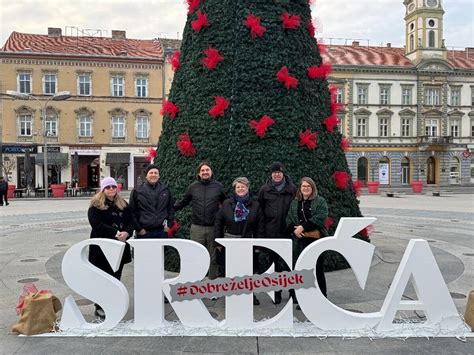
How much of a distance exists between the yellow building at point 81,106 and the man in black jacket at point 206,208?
31.8 meters

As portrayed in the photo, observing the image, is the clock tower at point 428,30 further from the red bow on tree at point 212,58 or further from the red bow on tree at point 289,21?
the red bow on tree at point 212,58

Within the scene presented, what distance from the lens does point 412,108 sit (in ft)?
145

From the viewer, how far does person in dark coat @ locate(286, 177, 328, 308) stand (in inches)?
192

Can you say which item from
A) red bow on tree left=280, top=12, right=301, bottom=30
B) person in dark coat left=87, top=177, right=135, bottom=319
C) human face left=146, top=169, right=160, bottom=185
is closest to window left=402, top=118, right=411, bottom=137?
red bow on tree left=280, top=12, right=301, bottom=30

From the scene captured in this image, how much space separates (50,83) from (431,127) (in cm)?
3808

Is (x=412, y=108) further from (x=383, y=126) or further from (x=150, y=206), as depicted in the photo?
(x=150, y=206)

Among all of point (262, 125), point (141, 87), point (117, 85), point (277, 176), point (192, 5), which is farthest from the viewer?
point (141, 87)

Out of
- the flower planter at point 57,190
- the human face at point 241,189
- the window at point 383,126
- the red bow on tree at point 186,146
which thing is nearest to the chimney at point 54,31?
the flower planter at point 57,190

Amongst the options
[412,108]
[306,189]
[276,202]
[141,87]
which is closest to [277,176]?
[276,202]

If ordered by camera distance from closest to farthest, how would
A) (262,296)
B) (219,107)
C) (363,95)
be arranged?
(262,296) < (219,107) < (363,95)

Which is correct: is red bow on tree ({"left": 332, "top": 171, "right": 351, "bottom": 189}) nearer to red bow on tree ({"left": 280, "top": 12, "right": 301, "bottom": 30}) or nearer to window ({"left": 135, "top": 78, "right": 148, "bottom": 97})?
red bow on tree ({"left": 280, "top": 12, "right": 301, "bottom": 30})

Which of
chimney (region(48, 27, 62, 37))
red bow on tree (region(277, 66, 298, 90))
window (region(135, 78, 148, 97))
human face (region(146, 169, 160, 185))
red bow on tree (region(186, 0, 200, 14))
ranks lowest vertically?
human face (region(146, 169, 160, 185))

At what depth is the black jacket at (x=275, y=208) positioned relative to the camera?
518 cm

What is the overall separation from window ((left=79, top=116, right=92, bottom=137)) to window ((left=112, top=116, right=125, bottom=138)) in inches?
79.9
